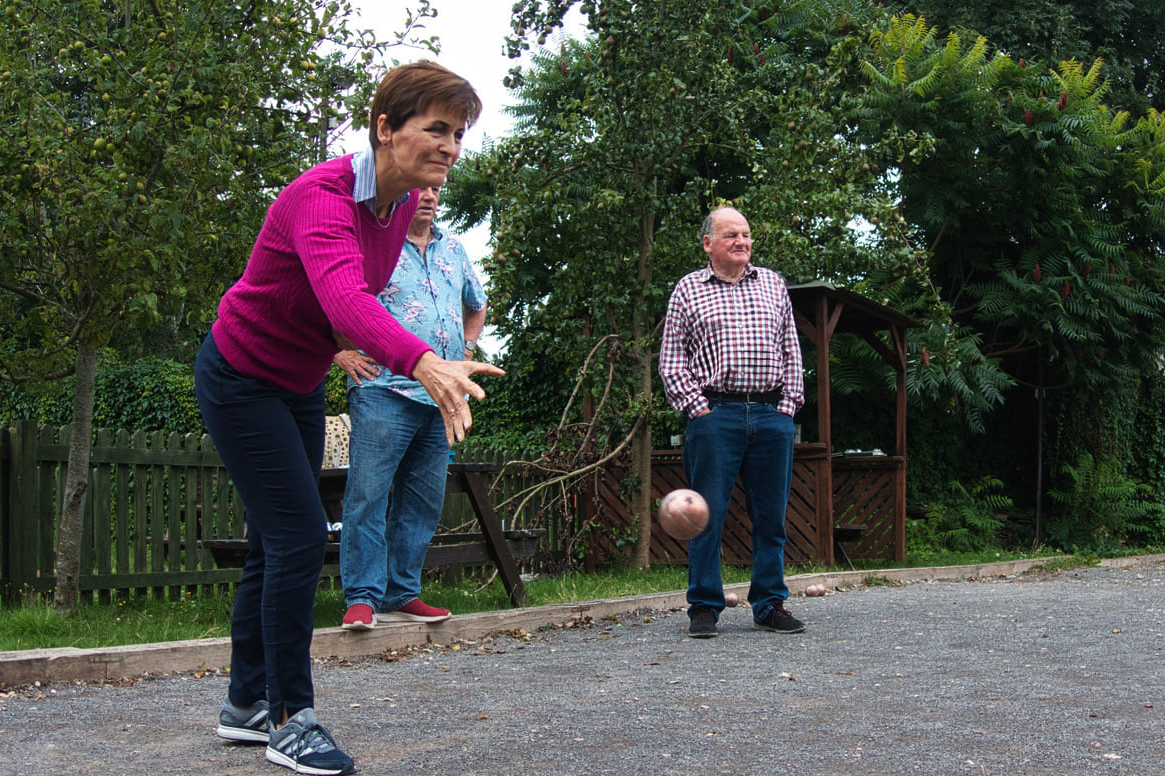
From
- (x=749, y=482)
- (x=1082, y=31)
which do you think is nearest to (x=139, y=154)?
(x=749, y=482)

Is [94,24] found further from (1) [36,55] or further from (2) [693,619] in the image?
(2) [693,619]

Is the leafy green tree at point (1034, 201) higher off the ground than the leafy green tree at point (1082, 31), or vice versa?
the leafy green tree at point (1082, 31)

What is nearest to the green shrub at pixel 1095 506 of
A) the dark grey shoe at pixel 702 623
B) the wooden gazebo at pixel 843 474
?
the wooden gazebo at pixel 843 474

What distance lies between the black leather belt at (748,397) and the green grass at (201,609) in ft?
5.19

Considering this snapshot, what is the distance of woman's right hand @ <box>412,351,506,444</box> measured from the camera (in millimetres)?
2244

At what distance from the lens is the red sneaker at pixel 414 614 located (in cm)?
511

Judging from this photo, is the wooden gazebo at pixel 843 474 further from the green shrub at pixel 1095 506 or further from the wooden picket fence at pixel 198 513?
the green shrub at pixel 1095 506

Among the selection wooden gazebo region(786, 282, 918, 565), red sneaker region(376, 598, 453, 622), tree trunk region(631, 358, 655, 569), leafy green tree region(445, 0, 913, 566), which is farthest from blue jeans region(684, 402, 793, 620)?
wooden gazebo region(786, 282, 918, 565)

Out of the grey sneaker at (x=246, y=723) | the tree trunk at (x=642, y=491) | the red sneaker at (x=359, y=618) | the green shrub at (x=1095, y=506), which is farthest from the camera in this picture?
the green shrub at (x=1095, y=506)

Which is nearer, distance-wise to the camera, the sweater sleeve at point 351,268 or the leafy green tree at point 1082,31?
the sweater sleeve at point 351,268

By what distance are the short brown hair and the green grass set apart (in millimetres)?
3030

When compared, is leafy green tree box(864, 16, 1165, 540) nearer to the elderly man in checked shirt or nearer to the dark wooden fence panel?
the dark wooden fence panel

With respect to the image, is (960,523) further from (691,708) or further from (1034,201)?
(691,708)

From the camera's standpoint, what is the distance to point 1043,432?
13.9m
